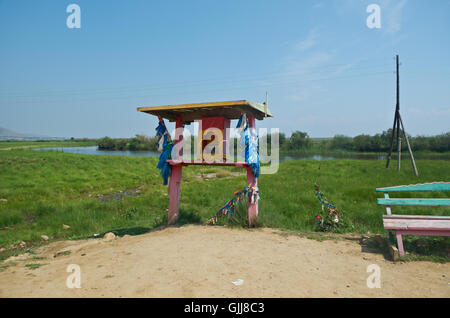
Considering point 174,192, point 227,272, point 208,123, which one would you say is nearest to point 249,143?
point 208,123

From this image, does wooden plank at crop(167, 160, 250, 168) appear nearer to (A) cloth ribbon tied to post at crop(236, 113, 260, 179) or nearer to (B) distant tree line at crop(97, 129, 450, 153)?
(A) cloth ribbon tied to post at crop(236, 113, 260, 179)

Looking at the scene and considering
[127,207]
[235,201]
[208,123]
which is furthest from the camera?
[127,207]

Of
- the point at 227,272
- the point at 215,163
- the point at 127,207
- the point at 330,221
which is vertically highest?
the point at 215,163

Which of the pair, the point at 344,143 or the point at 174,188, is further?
the point at 344,143

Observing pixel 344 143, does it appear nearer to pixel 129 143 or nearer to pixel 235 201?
pixel 129 143

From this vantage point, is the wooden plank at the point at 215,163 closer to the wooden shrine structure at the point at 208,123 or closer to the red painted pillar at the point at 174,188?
the wooden shrine structure at the point at 208,123

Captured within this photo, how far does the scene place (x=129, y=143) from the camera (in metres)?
79.2

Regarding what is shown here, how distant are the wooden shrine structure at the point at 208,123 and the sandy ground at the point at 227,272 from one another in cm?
175

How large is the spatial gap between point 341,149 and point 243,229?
7054 centimetres

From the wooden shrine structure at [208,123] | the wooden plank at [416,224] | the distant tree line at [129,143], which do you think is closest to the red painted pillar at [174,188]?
the wooden shrine structure at [208,123]

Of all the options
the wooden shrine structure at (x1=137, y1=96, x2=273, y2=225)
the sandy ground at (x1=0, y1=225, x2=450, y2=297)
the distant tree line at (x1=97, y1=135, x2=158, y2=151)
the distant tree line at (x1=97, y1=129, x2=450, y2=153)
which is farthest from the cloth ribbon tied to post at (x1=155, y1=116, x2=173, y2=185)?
the distant tree line at (x1=97, y1=135, x2=158, y2=151)

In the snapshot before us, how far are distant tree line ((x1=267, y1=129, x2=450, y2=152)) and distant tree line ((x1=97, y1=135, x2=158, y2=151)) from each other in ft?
116

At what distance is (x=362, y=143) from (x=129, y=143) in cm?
6377
